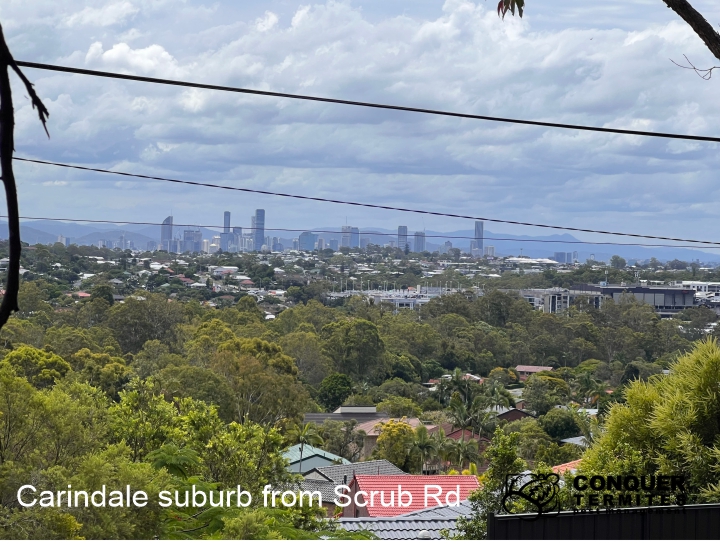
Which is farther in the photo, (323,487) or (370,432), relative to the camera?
(370,432)

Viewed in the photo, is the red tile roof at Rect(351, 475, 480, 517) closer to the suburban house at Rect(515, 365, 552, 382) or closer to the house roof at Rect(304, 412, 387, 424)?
the house roof at Rect(304, 412, 387, 424)

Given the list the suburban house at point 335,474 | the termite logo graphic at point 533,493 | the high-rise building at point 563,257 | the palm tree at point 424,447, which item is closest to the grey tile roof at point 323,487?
the suburban house at point 335,474

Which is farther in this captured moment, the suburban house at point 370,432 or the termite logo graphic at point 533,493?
the suburban house at point 370,432

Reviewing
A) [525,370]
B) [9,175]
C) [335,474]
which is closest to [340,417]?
[335,474]

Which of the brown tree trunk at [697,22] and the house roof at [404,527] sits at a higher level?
the brown tree trunk at [697,22]

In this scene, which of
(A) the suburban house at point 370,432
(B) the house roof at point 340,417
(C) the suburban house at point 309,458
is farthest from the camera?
(B) the house roof at point 340,417

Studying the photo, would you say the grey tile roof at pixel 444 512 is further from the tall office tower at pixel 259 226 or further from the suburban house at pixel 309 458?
the tall office tower at pixel 259 226

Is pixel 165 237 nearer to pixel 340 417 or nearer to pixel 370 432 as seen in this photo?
pixel 340 417
